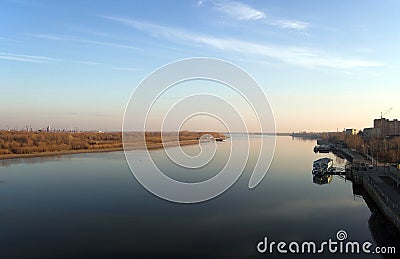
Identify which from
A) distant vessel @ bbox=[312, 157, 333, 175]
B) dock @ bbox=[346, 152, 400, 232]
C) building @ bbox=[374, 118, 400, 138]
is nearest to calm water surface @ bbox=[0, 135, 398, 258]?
dock @ bbox=[346, 152, 400, 232]

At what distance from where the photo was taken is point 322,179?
10.6 metres

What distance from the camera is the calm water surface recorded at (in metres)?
4.55

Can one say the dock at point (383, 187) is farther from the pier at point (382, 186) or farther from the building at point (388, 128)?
the building at point (388, 128)

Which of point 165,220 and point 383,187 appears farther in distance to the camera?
point 383,187

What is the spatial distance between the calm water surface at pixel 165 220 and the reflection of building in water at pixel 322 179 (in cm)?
80

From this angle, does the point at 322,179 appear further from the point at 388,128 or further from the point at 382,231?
the point at 388,128

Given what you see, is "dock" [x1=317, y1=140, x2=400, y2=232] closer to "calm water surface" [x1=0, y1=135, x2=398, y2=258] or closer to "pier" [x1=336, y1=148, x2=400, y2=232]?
"pier" [x1=336, y1=148, x2=400, y2=232]

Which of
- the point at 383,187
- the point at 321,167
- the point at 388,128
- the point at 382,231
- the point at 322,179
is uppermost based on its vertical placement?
the point at 388,128

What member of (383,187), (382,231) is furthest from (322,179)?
(382,231)

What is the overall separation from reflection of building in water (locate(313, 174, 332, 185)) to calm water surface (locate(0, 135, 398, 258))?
80 centimetres

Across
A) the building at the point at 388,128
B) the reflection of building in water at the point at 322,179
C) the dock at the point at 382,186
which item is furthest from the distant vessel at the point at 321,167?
the building at the point at 388,128

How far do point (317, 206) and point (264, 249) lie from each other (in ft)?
9.34

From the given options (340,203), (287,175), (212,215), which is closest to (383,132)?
(287,175)

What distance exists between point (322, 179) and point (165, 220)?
6595 mm
